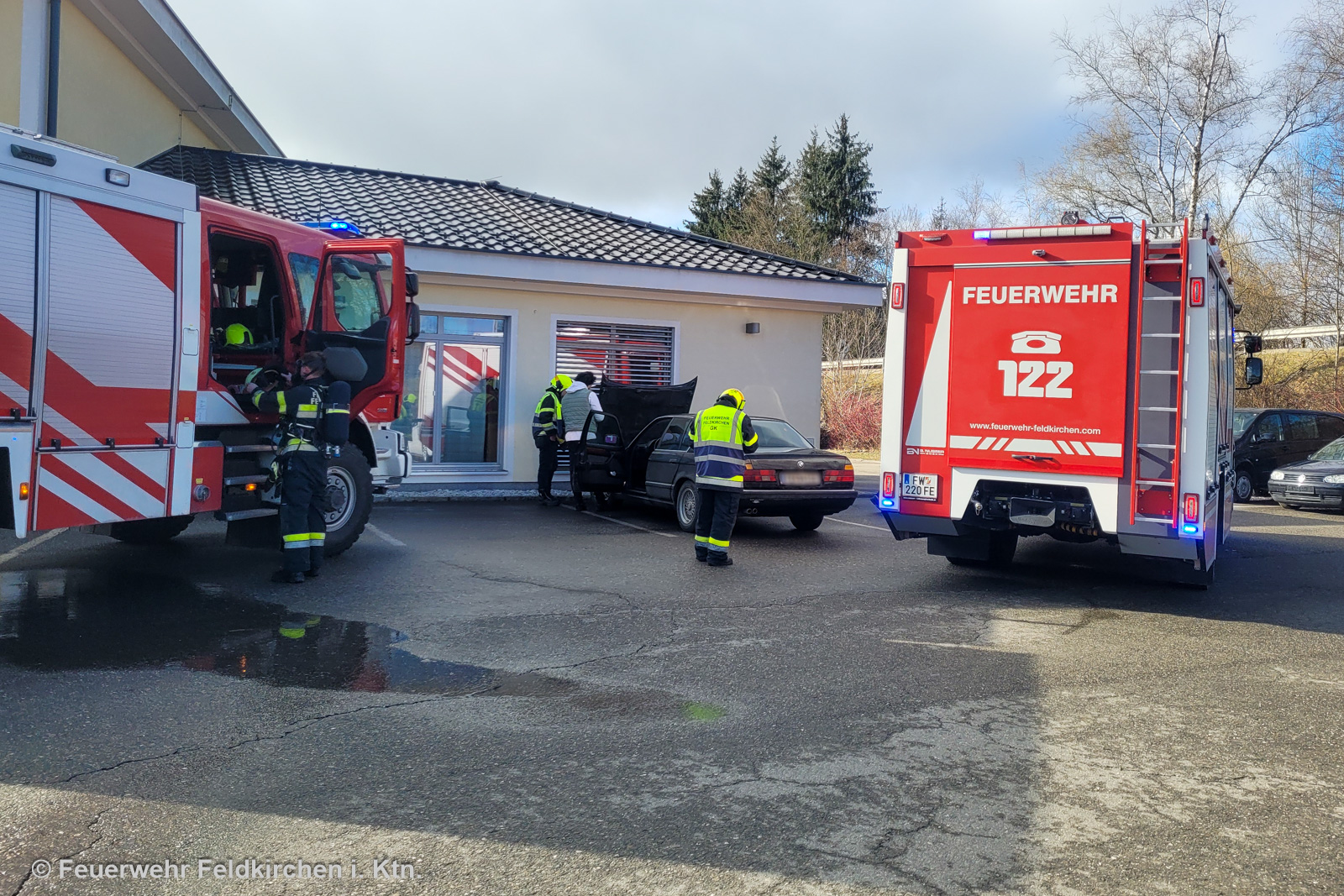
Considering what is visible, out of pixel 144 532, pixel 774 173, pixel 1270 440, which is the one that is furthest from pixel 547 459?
pixel 774 173

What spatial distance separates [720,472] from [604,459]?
13.9 feet

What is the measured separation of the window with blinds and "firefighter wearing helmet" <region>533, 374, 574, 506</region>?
1.84 m

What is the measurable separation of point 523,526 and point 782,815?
28.0 feet

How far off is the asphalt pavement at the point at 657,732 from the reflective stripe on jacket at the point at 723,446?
110 cm

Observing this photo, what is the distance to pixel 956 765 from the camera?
4418mm

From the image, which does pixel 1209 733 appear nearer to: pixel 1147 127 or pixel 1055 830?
pixel 1055 830

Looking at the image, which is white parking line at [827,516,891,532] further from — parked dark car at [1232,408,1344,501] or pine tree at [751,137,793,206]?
pine tree at [751,137,793,206]

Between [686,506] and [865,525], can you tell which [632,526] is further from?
[865,525]

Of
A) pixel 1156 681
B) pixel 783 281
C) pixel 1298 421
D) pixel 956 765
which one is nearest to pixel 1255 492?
pixel 1298 421

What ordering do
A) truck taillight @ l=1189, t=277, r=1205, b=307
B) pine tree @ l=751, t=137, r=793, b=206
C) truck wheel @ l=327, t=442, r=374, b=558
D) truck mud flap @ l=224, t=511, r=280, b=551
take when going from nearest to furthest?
1. truck taillight @ l=1189, t=277, r=1205, b=307
2. truck mud flap @ l=224, t=511, r=280, b=551
3. truck wheel @ l=327, t=442, r=374, b=558
4. pine tree @ l=751, t=137, r=793, b=206

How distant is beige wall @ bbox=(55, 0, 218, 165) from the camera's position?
48.6ft

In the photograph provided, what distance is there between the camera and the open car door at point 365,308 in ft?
30.2

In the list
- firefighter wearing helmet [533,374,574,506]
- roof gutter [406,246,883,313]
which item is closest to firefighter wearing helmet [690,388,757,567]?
firefighter wearing helmet [533,374,574,506]

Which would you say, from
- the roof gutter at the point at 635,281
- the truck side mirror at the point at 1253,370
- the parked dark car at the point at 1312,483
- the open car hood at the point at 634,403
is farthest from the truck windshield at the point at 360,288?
the parked dark car at the point at 1312,483
